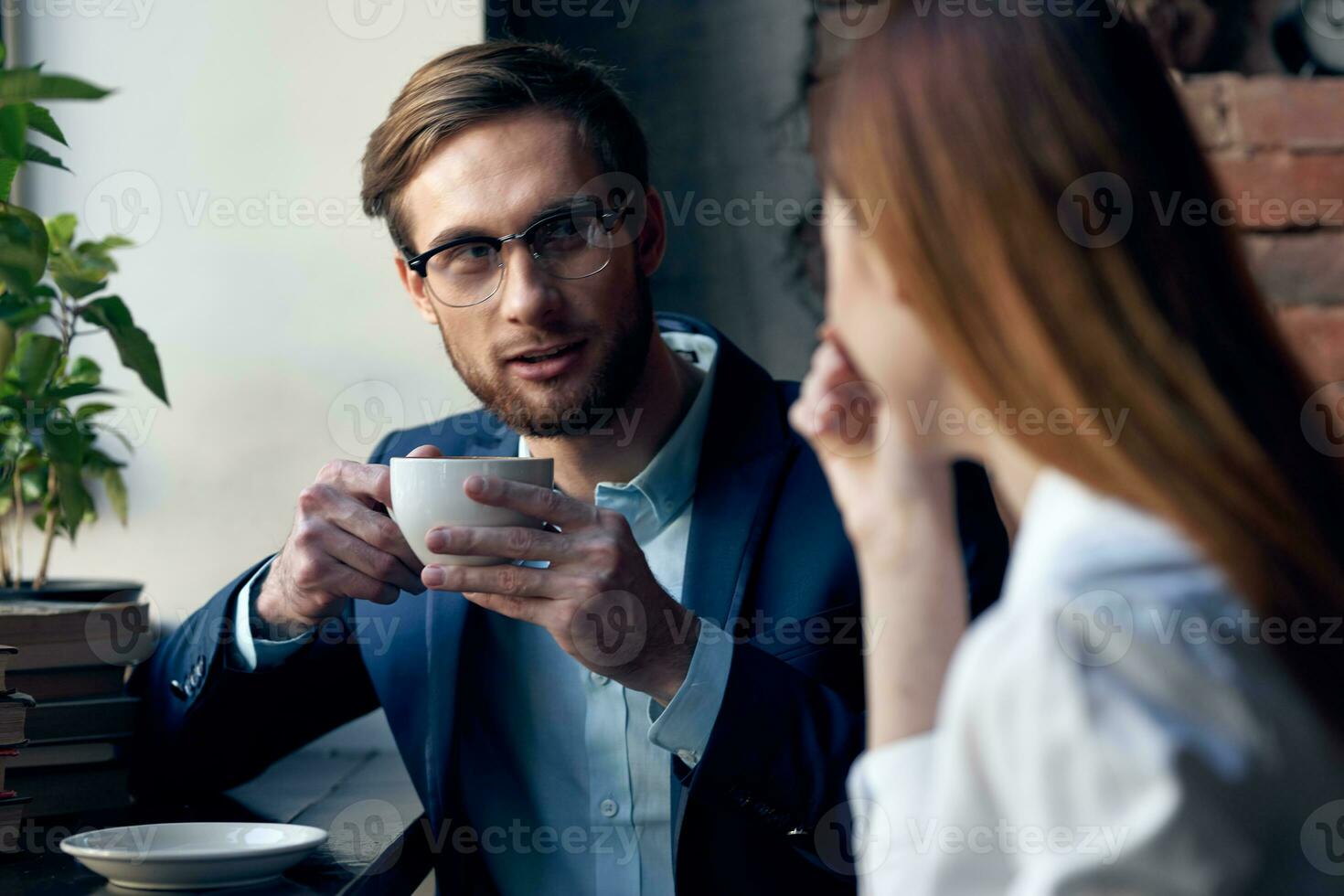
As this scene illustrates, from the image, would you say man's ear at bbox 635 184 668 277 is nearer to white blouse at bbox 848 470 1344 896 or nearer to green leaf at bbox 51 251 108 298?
green leaf at bbox 51 251 108 298

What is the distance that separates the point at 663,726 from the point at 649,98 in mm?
1033

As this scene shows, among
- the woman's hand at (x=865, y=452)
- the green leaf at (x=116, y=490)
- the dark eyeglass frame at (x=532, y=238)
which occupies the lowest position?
the green leaf at (x=116, y=490)

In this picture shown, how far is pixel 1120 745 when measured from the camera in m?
0.43

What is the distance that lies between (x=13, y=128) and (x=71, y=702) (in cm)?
52

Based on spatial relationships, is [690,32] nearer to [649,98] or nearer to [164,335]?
[649,98]

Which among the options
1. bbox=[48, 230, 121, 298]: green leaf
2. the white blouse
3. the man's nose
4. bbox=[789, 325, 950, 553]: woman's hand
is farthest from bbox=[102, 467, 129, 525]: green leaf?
the white blouse

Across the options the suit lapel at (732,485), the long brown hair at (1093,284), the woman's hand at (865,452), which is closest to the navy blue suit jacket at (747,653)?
the suit lapel at (732,485)

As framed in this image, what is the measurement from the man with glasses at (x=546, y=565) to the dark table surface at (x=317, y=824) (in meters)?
→ 0.06

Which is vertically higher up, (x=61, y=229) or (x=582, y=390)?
(x=61, y=229)

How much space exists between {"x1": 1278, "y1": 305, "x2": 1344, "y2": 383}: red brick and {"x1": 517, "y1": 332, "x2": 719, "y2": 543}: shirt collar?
0.65 meters

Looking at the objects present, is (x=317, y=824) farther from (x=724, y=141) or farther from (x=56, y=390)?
(x=724, y=141)

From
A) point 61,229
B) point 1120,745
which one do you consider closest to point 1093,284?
point 1120,745

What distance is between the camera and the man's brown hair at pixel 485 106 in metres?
1.31

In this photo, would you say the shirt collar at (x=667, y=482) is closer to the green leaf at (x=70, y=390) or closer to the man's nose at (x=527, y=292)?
the man's nose at (x=527, y=292)
